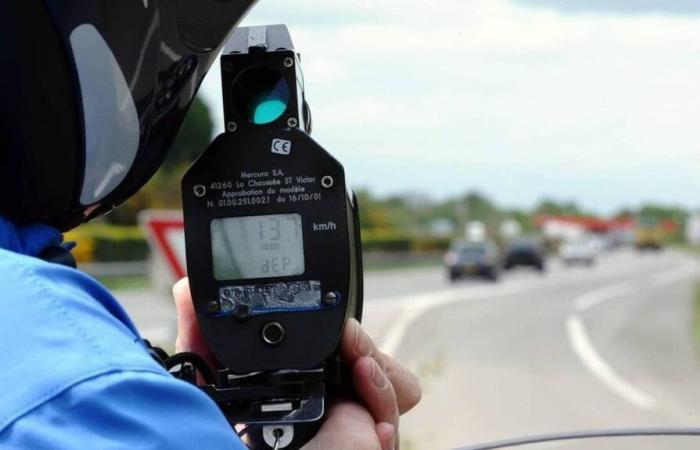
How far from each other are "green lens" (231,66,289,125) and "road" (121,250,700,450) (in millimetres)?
766

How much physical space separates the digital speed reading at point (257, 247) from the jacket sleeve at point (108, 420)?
17.2 inches

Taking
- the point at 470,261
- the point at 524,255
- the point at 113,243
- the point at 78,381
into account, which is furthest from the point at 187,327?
the point at 524,255

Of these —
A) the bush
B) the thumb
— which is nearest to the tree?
the thumb

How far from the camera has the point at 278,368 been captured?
1409mm

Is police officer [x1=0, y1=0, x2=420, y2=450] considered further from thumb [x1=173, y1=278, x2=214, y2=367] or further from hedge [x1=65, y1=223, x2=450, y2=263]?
hedge [x1=65, y1=223, x2=450, y2=263]

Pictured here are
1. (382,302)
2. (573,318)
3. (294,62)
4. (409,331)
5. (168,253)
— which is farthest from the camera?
(382,302)

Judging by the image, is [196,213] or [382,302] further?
[382,302]

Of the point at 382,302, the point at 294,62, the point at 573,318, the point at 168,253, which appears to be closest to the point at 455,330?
the point at 573,318

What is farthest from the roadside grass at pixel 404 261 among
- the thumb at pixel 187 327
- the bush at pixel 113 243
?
the thumb at pixel 187 327

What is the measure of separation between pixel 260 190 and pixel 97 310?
427 millimetres

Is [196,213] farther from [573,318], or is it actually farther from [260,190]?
[573,318]

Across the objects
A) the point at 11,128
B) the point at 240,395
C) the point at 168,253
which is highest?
the point at 11,128

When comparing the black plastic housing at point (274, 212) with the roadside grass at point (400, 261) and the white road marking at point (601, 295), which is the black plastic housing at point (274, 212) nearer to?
the white road marking at point (601, 295)

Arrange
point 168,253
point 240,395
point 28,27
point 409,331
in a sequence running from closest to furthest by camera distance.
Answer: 1. point 28,27
2. point 240,395
3. point 168,253
4. point 409,331
